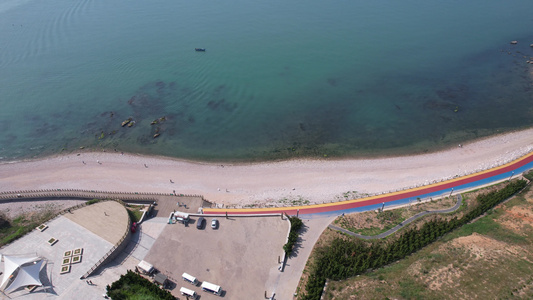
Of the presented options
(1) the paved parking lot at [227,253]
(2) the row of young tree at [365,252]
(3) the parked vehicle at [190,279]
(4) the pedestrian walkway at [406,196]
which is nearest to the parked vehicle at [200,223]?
(1) the paved parking lot at [227,253]

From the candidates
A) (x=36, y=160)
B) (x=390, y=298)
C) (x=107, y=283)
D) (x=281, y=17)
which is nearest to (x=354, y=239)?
(x=390, y=298)

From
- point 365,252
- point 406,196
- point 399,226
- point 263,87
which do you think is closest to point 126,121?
point 263,87

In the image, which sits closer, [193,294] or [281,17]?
[193,294]

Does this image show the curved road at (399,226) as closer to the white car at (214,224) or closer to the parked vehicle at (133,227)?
the white car at (214,224)

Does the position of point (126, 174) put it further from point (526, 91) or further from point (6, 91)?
point (526, 91)

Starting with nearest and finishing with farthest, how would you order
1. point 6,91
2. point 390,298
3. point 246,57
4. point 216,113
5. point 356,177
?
point 390,298, point 356,177, point 216,113, point 6,91, point 246,57

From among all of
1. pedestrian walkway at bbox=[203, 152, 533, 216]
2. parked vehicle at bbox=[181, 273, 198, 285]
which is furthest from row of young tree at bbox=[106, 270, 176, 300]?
pedestrian walkway at bbox=[203, 152, 533, 216]

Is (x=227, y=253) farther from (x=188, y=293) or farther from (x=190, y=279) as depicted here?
(x=188, y=293)
